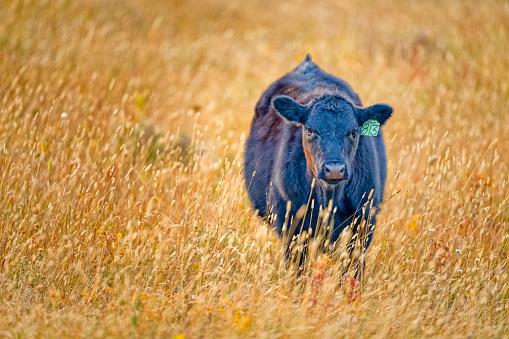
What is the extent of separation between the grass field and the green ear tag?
48cm

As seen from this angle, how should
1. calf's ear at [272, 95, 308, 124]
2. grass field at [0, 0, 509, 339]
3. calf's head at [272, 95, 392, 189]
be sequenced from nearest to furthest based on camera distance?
grass field at [0, 0, 509, 339] → calf's head at [272, 95, 392, 189] → calf's ear at [272, 95, 308, 124]

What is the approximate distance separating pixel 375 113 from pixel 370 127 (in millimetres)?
129

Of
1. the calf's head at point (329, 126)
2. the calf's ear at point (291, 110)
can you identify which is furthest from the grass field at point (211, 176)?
the calf's ear at point (291, 110)

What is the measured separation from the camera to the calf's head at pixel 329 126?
385 cm

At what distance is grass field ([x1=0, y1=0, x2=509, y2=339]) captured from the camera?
338 cm

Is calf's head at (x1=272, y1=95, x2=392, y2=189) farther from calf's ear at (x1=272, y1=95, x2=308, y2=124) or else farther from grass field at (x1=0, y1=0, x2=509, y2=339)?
grass field at (x1=0, y1=0, x2=509, y2=339)

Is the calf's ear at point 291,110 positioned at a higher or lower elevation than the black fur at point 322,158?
higher

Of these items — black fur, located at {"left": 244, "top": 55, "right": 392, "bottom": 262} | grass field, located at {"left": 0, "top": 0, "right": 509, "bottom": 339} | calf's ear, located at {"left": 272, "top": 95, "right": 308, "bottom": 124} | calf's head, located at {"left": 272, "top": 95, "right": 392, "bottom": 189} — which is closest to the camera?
grass field, located at {"left": 0, "top": 0, "right": 509, "bottom": 339}

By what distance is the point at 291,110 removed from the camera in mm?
4328

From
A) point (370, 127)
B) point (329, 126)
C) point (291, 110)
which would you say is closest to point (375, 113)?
point (370, 127)

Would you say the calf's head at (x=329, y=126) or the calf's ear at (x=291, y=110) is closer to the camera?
the calf's head at (x=329, y=126)

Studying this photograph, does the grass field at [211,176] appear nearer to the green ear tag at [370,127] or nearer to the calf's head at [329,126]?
the green ear tag at [370,127]

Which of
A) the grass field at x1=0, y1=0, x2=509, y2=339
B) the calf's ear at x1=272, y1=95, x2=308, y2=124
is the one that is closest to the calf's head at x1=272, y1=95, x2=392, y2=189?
the calf's ear at x1=272, y1=95, x2=308, y2=124

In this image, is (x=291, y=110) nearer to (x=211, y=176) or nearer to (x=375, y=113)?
(x=375, y=113)
